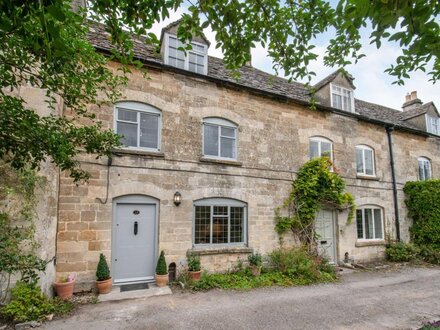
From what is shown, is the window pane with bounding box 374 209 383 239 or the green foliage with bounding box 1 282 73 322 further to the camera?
the window pane with bounding box 374 209 383 239

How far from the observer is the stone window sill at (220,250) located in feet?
27.8

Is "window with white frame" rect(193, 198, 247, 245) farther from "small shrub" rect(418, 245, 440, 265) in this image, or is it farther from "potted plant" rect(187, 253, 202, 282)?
"small shrub" rect(418, 245, 440, 265)

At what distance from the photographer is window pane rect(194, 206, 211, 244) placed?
874 centimetres

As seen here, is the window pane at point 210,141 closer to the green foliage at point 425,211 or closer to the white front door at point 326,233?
the white front door at point 326,233

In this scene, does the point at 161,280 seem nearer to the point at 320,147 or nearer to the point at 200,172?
the point at 200,172

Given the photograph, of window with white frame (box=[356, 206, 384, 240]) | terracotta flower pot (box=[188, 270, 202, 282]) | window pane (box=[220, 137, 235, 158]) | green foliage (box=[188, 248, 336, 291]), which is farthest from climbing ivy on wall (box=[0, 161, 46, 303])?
window with white frame (box=[356, 206, 384, 240])

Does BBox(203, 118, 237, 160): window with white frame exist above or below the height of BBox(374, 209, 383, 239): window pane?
above

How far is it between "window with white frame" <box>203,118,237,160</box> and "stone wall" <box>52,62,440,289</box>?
0.22 m

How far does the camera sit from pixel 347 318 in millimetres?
5895

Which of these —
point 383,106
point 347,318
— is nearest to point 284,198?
point 347,318

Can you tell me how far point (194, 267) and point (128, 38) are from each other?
6.50 meters

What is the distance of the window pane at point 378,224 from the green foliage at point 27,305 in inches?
507

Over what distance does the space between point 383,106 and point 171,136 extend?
53.2ft

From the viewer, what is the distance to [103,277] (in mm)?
7000
